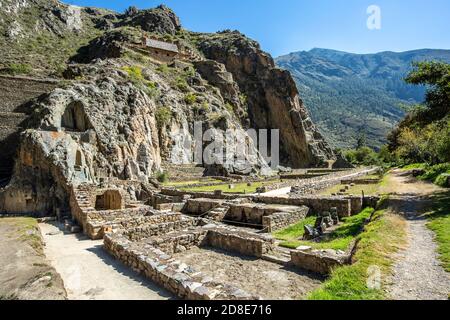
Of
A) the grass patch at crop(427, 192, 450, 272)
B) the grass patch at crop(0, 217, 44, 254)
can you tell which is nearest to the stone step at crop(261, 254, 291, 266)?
the grass patch at crop(427, 192, 450, 272)

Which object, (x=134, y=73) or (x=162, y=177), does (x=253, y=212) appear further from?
(x=134, y=73)

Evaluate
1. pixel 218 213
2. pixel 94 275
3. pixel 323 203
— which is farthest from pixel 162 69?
pixel 94 275

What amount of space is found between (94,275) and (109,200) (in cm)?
1178

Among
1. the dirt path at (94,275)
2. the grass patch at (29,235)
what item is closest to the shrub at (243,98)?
the grass patch at (29,235)

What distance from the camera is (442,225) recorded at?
10305 millimetres

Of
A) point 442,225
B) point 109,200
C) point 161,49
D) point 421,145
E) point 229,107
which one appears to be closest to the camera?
point 442,225

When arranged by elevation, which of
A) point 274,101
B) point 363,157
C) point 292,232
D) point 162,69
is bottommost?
point 292,232

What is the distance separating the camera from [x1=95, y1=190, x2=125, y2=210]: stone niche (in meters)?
18.4

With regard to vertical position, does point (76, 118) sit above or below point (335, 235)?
above

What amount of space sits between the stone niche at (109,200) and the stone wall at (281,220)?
9.64 m

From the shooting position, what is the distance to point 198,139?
4972 centimetres

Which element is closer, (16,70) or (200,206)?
(200,206)

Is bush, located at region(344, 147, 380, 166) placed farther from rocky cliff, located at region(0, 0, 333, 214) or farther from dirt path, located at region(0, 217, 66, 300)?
dirt path, located at region(0, 217, 66, 300)

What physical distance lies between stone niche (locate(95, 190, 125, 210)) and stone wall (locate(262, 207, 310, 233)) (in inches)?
379
